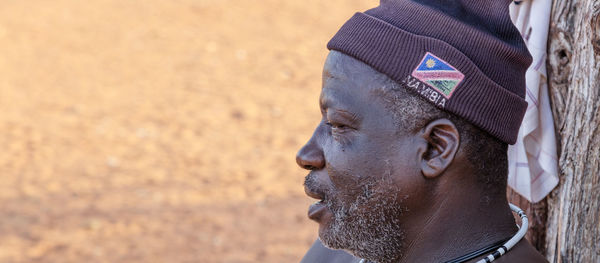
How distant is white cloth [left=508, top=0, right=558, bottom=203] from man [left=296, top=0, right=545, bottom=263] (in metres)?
0.41

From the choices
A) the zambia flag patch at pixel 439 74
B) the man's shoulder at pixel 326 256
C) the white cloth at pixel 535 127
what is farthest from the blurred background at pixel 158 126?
the zambia flag patch at pixel 439 74

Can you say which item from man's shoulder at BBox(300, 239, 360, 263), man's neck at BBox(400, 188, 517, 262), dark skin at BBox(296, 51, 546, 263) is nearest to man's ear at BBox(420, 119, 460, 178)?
dark skin at BBox(296, 51, 546, 263)

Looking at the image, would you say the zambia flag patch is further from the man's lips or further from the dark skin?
the man's lips

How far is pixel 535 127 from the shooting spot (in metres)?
2.59

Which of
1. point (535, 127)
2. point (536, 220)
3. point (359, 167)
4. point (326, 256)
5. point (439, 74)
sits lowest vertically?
point (536, 220)

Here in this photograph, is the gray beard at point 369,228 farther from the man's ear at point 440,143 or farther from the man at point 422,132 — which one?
the man's ear at point 440,143

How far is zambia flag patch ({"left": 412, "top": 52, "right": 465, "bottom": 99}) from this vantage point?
6.69ft

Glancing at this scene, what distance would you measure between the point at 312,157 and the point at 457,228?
0.47 meters

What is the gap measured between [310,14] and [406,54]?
10.1m

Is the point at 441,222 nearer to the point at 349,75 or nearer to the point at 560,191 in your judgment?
the point at 349,75

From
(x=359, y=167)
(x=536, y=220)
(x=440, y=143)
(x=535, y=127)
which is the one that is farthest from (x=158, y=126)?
(x=440, y=143)

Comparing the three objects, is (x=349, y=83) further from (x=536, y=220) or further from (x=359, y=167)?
(x=536, y=220)

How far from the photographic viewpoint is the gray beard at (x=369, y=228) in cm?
214

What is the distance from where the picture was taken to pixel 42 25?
1111 centimetres
